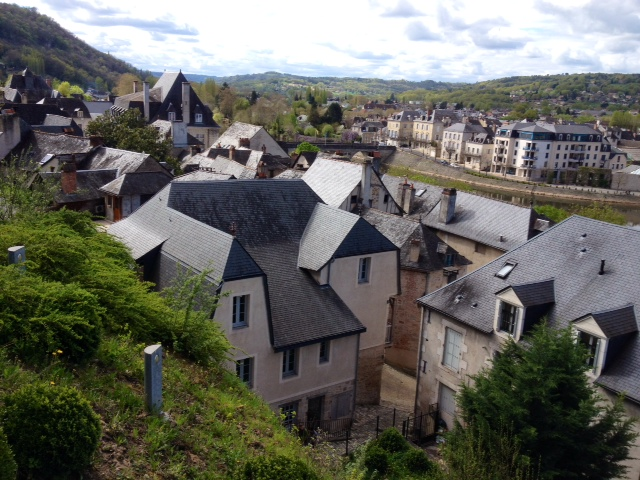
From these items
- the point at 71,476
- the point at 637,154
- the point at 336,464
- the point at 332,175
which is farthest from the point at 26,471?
the point at 637,154

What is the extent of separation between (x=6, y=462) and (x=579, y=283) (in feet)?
51.7

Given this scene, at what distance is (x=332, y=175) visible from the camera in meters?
32.5

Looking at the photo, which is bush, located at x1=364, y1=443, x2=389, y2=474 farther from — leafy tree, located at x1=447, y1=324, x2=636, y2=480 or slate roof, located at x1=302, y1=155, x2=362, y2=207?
slate roof, located at x1=302, y1=155, x2=362, y2=207

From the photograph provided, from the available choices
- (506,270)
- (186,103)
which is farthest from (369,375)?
(186,103)

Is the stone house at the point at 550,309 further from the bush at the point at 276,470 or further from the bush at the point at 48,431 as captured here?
the bush at the point at 48,431

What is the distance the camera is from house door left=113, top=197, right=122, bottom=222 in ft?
93.4

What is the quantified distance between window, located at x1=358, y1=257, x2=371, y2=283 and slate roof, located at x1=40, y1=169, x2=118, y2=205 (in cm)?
1457

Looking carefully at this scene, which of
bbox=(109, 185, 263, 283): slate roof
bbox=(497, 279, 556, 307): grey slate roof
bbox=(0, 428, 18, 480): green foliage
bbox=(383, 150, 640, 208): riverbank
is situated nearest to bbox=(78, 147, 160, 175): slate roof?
bbox=(109, 185, 263, 283): slate roof

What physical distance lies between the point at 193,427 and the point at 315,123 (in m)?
130

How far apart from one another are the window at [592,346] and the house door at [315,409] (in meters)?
8.68

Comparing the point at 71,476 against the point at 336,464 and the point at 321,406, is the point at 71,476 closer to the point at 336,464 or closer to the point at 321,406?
the point at 336,464

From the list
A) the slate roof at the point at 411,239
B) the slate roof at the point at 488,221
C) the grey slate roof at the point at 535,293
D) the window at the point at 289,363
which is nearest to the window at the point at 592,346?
the grey slate roof at the point at 535,293

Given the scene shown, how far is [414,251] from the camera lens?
26.8 meters

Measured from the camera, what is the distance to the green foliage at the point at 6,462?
18.9 feet
